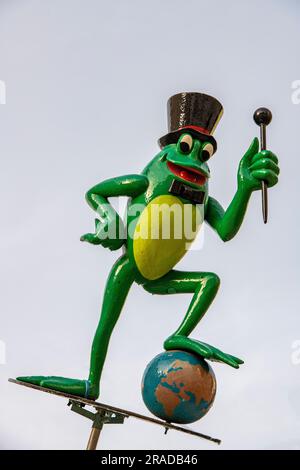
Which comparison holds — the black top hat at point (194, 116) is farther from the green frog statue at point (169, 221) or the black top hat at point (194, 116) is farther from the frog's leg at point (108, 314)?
the frog's leg at point (108, 314)

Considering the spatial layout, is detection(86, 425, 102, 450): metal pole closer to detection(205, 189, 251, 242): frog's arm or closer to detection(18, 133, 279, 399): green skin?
detection(18, 133, 279, 399): green skin

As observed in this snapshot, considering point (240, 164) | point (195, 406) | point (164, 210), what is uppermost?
point (240, 164)

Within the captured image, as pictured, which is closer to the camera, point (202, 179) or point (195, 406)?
point (195, 406)

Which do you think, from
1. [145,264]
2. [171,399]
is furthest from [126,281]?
[171,399]

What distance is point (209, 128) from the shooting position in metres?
6.88

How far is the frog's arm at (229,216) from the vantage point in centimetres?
658

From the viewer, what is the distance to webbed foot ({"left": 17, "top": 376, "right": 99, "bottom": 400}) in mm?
6297

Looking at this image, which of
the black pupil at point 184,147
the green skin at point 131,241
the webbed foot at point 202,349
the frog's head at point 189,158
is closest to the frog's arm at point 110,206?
the green skin at point 131,241

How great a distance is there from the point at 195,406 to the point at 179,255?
4.32ft

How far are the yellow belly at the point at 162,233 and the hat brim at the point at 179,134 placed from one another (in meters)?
0.63

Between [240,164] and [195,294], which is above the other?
[240,164]

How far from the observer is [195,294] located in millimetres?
6605
